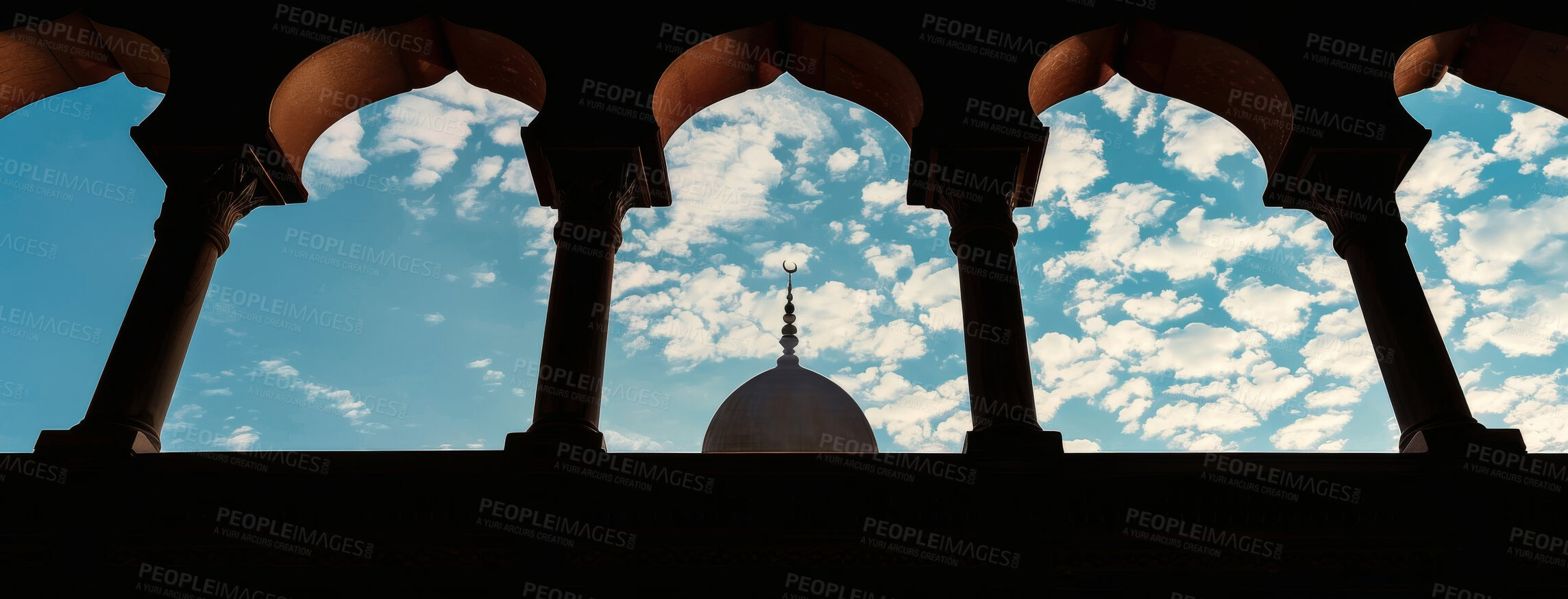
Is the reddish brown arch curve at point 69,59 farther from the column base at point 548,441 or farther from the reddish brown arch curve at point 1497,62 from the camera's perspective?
the reddish brown arch curve at point 1497,62

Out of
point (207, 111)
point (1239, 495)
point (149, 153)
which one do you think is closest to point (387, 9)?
point (207, 111)

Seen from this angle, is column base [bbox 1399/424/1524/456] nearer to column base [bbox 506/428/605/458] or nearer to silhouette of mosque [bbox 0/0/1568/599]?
silhouette of mosque [bbox 0/0/1568/599]

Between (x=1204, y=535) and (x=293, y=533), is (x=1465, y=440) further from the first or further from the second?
(x=293, y=533)

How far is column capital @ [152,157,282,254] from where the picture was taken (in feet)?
26.4

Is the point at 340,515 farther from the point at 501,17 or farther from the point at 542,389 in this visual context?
the point at 501,17

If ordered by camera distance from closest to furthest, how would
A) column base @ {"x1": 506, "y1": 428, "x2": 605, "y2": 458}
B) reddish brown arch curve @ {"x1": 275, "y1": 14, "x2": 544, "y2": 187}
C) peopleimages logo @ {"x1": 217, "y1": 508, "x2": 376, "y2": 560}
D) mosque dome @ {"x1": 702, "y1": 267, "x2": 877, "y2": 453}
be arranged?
peopleimages logo @ {"x1": 217, "y1": 508, "x2": 376, "y2": 560} → column base @ {"x1": 506, "y1": 428, "x2": 605, "y2": 458} → reddish brown arch curve @ {"x1": 275, "y1": 14, "x2": 544, "y2": 187} → mosque dome @ {"x1": 702, "y1": 267, "x2": 877, "y2": 453}

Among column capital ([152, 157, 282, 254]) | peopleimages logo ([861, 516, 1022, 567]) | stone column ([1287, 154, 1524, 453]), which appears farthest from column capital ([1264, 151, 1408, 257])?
column capital ([152, 157, 282, 254])

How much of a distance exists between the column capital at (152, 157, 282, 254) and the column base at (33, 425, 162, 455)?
1.73 meters

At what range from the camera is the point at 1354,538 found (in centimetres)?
682

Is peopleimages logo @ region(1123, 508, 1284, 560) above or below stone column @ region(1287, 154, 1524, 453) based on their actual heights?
below

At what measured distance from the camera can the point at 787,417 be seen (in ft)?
75.0

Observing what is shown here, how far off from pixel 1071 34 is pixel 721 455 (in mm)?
4873

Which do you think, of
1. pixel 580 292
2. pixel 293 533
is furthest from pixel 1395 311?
pixel 293 533

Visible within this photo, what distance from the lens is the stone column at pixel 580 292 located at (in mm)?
7188
